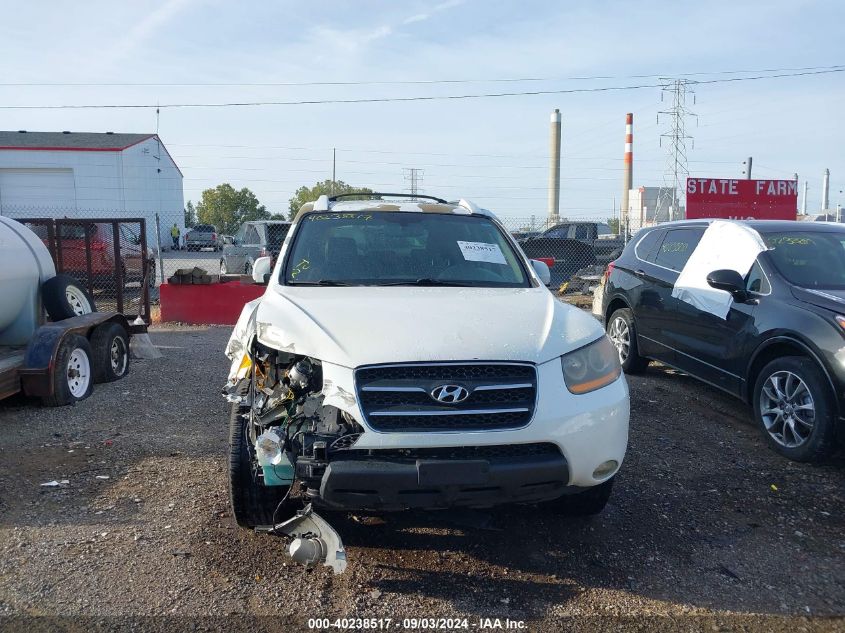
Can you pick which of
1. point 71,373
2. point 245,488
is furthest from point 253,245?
point 245,488

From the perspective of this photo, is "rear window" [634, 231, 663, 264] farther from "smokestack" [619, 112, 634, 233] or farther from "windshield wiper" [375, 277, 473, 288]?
"smokestack" [619, 112, 634, 233]

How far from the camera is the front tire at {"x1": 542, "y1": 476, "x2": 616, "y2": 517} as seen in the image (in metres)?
3.71

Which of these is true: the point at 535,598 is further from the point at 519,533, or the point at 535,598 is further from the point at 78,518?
the point at 78,518

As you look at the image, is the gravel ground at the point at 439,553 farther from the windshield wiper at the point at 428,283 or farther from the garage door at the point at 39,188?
the garage door at the point at 39,188

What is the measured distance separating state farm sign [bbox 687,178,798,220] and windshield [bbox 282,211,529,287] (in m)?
16.0

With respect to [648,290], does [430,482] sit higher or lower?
lower

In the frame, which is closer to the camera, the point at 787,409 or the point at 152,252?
the point at 787,409

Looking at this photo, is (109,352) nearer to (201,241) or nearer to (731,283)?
(731,283)

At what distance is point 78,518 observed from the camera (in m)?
3.91

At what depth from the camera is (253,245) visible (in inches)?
651

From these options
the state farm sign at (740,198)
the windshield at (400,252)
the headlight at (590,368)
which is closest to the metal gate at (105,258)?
the windshield at (400,252)

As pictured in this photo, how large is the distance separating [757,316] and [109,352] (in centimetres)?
612

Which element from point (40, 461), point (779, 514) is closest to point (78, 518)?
point (40, 461)

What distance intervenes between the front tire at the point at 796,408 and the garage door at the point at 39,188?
38.6m
